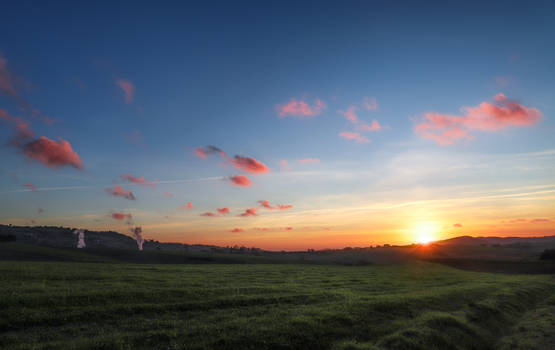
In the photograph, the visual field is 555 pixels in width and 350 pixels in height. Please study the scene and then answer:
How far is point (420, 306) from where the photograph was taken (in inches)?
1035

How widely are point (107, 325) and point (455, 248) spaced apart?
18159 centimetres

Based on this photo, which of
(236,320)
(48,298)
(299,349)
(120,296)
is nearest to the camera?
(299,349)

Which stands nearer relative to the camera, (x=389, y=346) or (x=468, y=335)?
(x=389, y=346)

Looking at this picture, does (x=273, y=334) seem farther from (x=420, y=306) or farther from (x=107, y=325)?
(x=420, y=306)

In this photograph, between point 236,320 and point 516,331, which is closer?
point 236,320

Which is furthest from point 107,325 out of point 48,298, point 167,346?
point 48,298

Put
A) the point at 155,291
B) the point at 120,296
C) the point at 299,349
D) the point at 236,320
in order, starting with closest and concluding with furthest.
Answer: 1. the point at 299,349
2. the point at 236,320
3. the point at 120,296
4. the point at 155,291

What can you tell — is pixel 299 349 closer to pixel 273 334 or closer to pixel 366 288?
pixel 273 334

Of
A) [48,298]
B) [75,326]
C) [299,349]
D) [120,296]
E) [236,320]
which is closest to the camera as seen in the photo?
[299,349]

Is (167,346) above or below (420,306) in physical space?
above

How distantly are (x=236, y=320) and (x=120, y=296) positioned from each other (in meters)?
10.1

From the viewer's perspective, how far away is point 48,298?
2023 centimetres

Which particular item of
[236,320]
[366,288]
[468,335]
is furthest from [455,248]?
[236,320]

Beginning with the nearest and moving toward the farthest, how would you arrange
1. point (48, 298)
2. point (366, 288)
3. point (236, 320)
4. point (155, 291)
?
point (236, 320) → point (48, 298) → point (155, 291) → point (366, 288)
